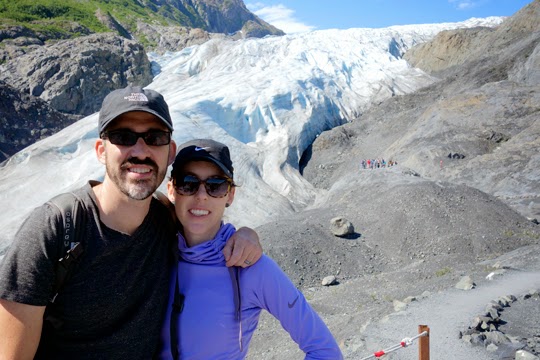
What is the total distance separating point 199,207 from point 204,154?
0.32 meters

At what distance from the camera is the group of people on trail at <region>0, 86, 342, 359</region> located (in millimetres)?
2070

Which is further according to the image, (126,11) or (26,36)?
(126,11)

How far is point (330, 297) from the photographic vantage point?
38.4 ft

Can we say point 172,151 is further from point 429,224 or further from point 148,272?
point 429,224

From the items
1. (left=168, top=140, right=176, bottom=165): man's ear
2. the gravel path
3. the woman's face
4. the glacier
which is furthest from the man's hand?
the glacier

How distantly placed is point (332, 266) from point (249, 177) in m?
13.1

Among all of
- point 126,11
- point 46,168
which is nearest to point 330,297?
point 46,168

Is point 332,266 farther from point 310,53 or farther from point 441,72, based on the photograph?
point 441,72

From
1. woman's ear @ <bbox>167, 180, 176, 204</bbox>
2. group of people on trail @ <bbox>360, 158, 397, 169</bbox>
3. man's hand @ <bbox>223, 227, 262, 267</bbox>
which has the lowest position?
man's hand @ <bbox>223, 227, 262, 267</bbox>

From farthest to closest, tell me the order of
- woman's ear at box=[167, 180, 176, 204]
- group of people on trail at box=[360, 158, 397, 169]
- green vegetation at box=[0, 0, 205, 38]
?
1. green vegetation at box=[0, 0, 205, 38]
2. group of people on trail at box=[360, 158, 397, 169]
3. woman's ear at box=[167, 180, 176, 204]

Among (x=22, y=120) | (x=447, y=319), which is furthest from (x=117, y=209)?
(x=22, y=120)

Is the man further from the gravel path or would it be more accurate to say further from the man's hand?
the gravel path

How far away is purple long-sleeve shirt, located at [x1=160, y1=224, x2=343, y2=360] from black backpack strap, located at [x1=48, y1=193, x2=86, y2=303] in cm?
60

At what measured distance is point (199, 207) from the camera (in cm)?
257
